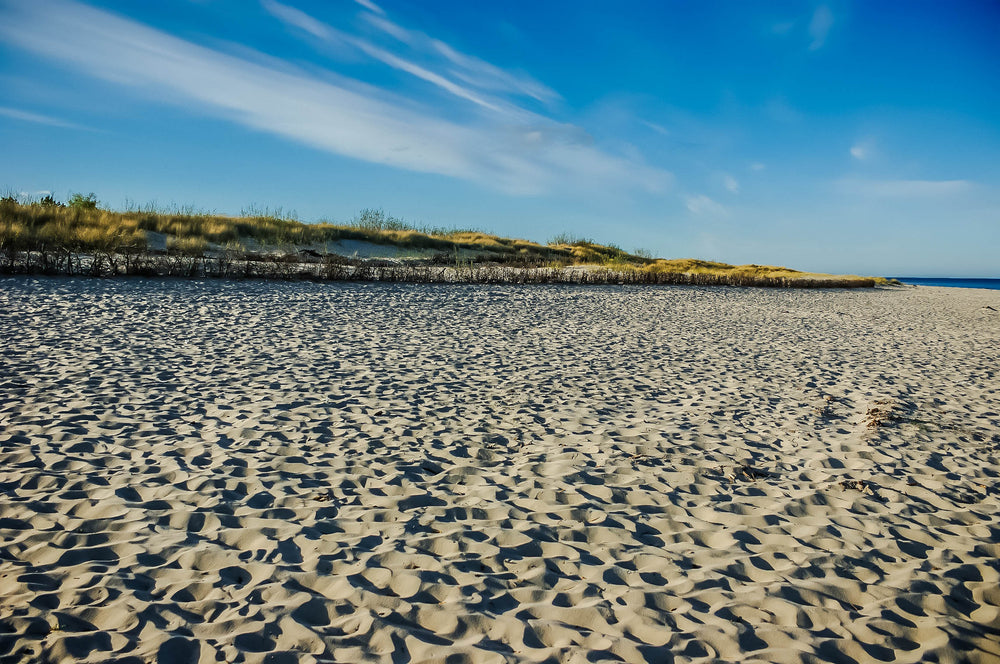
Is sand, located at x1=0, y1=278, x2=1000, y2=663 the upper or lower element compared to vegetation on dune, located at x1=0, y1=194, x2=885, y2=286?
lower

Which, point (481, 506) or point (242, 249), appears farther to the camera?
point (242, 249)

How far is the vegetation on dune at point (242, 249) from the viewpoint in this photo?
18.0 meters

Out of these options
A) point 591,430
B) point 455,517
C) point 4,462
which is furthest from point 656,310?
point 4,462

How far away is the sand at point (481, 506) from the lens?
2.86 meters

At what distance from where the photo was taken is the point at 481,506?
4.18 metres

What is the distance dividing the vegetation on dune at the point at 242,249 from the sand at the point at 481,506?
32.4ft

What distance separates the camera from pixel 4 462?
4.49 metres

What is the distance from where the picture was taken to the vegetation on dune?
18.0 meters

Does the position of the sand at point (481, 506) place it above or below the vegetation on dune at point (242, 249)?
below

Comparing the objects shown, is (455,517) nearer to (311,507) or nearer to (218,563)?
(311,507)

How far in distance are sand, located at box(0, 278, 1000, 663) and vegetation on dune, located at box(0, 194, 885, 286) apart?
987cm

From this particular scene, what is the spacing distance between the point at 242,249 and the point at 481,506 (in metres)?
25.3

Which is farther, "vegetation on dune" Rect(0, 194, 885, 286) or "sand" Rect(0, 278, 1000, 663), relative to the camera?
"vegetation on dune" Rect(0, 194, 885, 286)

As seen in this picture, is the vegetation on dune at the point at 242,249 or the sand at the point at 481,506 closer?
the sand at the point at 481,506
